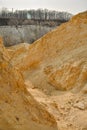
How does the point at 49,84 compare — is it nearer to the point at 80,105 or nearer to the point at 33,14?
the point at 80,105

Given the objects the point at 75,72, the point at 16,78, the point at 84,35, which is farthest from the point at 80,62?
the point at 16,78

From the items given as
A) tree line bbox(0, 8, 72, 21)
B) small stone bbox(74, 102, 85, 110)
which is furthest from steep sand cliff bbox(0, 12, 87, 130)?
tree line bbox(0, 8, 72, 21)

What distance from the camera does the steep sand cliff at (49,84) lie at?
6227 millimetres

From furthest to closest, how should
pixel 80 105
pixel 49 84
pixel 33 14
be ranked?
pixel 33 14, pixel 49 84, pixel 80 105

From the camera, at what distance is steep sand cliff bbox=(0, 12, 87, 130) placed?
6.23 metres

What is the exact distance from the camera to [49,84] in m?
15.6

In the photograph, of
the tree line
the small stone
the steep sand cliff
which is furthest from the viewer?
the tree line

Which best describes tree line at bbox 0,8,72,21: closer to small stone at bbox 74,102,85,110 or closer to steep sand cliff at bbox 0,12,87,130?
steep sand cliff at bbox 0,12,87,130

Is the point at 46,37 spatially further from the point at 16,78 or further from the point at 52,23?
the point at 52,23

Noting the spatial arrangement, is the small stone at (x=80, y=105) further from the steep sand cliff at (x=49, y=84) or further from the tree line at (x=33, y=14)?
the tree line at (x=33, y=14)

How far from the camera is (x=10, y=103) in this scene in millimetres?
6098

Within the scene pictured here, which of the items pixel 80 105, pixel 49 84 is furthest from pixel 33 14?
pixel 80 105

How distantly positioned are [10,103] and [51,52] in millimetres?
12198

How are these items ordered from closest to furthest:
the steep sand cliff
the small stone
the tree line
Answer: the steep sand cliff, the small stone, the tree line
